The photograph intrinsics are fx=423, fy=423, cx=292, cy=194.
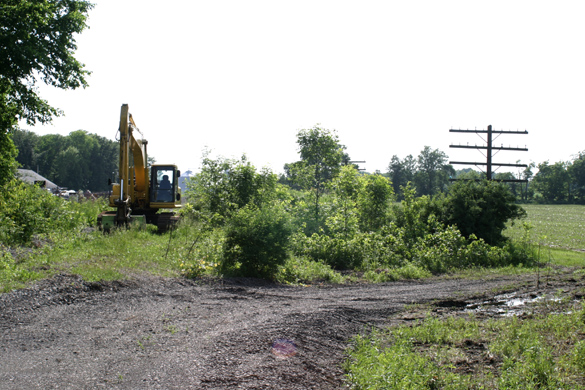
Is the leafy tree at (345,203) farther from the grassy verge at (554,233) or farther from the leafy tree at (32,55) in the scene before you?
the leafy tree at (32,55)

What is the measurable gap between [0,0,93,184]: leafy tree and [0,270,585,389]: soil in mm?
10963

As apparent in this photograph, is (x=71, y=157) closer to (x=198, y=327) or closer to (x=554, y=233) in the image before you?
(x=554, y=233)

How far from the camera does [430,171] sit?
107812 mm

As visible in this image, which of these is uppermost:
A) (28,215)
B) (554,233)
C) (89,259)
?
(28,215)

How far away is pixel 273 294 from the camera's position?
8703 millimetres

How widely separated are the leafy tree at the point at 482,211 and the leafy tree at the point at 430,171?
84.4m

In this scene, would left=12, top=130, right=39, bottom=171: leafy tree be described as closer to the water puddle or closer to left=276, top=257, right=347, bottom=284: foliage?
left=276, top=257, right=347, bottom=284: foliage

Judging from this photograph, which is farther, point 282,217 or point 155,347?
point 282,217

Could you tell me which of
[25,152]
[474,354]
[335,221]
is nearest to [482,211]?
[335,221]

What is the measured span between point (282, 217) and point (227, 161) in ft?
27.2

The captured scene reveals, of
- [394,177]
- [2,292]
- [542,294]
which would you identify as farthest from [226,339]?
[394,177]

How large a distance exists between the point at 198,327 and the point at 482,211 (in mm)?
14196

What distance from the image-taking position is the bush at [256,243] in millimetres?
10188

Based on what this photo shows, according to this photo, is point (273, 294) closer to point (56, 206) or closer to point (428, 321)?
point (428, 321)
